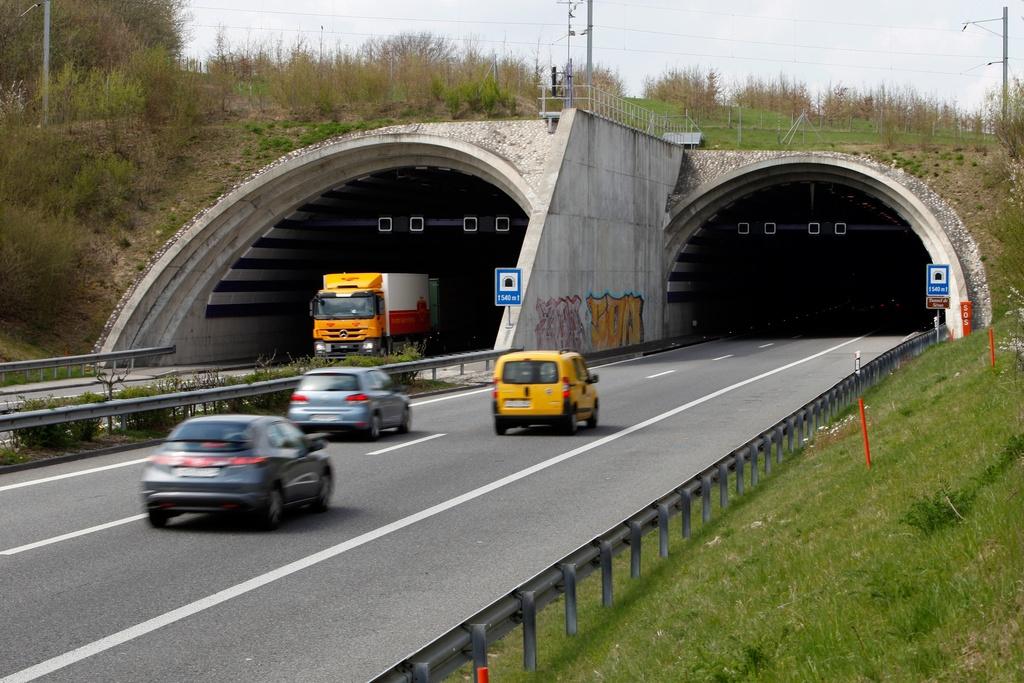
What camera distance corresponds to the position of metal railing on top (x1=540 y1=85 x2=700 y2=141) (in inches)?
1973

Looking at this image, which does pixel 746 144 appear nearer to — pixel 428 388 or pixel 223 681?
pixel 428 388

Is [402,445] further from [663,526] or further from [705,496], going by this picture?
[663,526]

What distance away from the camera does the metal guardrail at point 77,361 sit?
118ft

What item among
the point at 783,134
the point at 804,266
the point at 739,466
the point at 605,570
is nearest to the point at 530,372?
the point at 739,466

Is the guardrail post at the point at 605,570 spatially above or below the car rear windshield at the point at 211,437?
→ below

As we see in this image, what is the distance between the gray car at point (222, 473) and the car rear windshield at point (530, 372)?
9919 mm

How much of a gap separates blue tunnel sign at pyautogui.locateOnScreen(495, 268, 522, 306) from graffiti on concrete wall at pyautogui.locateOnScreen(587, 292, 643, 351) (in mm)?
8619

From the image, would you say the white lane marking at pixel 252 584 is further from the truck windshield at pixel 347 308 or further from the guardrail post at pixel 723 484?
the truck windshield at pixel 347 308

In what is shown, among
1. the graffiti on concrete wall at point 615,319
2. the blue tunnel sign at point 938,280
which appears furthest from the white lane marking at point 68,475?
the blue tunnel sign at point 938,280

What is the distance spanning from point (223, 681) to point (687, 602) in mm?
3539

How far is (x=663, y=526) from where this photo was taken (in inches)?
485

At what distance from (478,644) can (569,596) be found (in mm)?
1965

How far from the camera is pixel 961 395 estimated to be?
62.6 feet

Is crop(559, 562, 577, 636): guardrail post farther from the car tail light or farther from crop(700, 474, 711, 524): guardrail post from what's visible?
the car tail light
